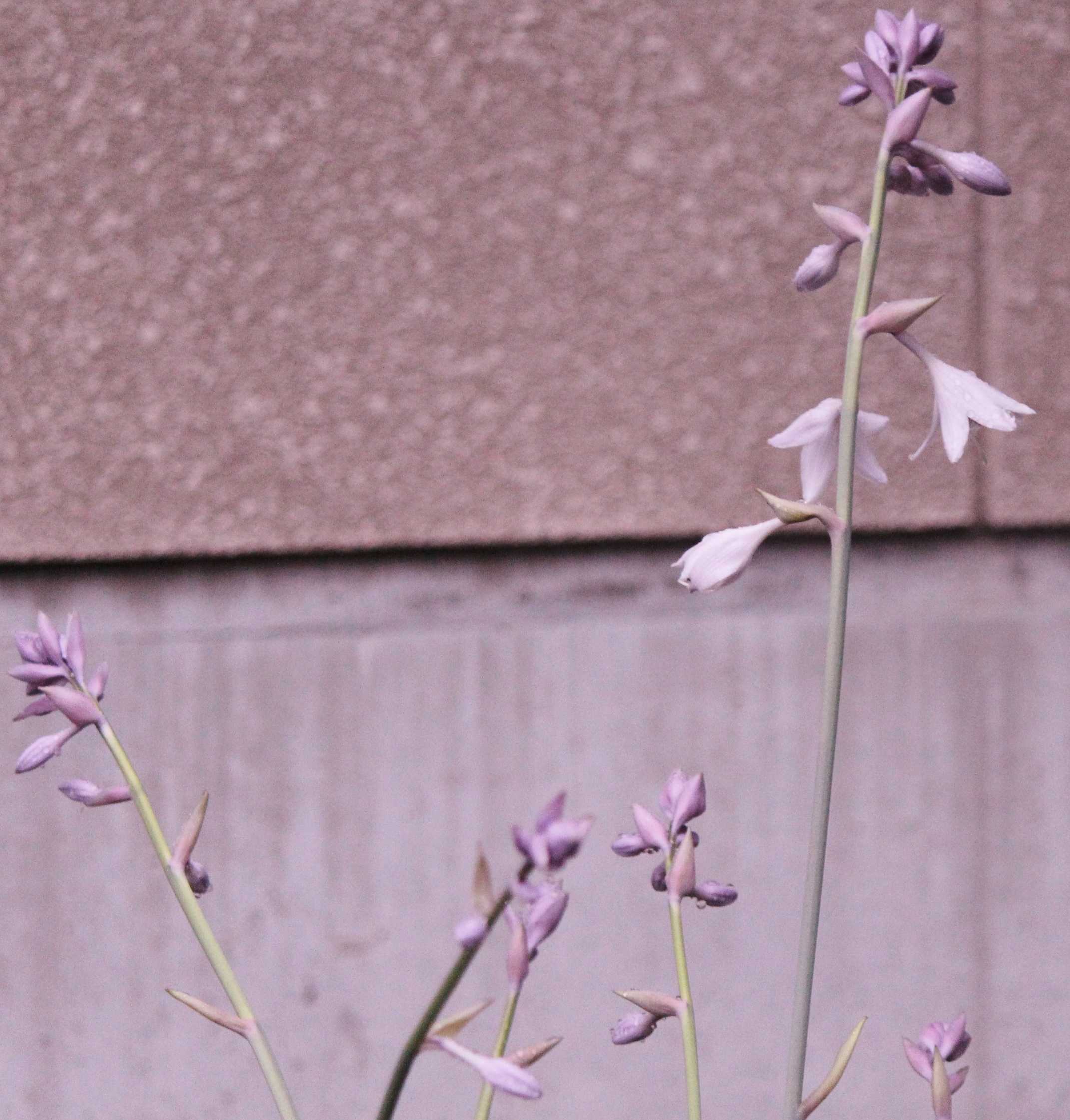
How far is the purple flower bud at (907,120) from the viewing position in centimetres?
30

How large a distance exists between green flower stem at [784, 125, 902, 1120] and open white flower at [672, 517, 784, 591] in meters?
0.02

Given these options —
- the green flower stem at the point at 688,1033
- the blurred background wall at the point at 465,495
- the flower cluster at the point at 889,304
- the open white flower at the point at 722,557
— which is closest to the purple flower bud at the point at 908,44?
the flower cluster at the point at 889,304

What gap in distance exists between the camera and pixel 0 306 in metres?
0.79

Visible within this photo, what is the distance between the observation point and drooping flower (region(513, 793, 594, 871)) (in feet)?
0.60

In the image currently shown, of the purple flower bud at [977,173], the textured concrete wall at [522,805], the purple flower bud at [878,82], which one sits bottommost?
the textured concrete wall at [522,805]

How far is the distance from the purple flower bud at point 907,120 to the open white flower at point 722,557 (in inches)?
3.9

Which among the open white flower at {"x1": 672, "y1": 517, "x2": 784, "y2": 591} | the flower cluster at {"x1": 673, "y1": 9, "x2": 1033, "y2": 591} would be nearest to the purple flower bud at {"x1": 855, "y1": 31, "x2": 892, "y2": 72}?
the flower cluster at {"x1": 673, "y1": 9, "x2": 1033, "y2": 591}

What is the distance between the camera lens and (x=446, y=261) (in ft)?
2.68

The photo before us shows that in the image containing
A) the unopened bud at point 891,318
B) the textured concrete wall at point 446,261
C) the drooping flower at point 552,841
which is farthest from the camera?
the textured concrete wall at point 446,261

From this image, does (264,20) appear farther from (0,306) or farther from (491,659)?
(491,659)

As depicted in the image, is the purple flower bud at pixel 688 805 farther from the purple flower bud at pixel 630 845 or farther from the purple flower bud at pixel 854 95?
the purple flower bud at pixel 854 95

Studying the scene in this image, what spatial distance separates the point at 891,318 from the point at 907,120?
5cm

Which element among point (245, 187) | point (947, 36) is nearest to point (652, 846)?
point (245, 187)

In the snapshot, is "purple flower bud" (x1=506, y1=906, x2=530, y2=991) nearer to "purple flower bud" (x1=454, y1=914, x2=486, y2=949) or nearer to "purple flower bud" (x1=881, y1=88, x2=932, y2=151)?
"purple flower bud" (x1=454, y1=914, x2=486, y2=949)
